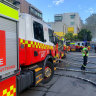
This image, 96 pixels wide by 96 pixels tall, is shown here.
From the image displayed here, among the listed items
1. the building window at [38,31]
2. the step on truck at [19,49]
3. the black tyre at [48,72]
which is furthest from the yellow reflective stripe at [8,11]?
the black tyre at [48,72]

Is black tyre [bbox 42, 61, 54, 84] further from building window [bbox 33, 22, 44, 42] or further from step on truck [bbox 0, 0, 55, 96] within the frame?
building window [bbox 33, 22, 44, 42]

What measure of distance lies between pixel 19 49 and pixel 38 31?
4.00 feet

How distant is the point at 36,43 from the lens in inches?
158

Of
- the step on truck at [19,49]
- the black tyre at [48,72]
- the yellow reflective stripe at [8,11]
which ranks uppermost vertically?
the yellow reflective stripe at [8,11]

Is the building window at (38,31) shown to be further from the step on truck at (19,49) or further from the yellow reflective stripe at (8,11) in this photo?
the yellow reflective stripe at (8,11)

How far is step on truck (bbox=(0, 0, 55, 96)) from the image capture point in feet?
7.88

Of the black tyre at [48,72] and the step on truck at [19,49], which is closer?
the step on truck at [19,49]

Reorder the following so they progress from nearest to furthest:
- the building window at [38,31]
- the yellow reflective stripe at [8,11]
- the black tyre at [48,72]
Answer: the yellow reflective stripe at [8,11]
the building window at [38,31]
the black tyre at [48,72]

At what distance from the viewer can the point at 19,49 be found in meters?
3.32

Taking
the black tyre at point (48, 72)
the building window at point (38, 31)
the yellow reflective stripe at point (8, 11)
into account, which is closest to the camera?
the yellow reflective stripe at point (8, 11)

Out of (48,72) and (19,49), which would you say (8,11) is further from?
(48,72)

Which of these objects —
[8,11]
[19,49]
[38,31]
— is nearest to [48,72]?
[38,31]

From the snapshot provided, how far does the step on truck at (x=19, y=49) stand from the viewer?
7.88 feet

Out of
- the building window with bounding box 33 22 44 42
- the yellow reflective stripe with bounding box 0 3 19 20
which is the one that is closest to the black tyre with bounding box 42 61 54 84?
the building window with bounding box 33 22 44 42
